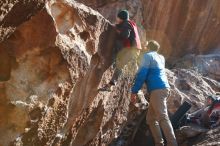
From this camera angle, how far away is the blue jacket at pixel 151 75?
23.8ft

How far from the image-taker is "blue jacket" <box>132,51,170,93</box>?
7258 millimetres

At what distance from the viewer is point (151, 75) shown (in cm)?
734

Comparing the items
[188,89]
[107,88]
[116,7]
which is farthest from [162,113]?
[116,7]

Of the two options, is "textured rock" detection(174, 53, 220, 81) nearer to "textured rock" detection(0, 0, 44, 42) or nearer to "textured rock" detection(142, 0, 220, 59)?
"textured rock" detection(142, 0, 220, 59)

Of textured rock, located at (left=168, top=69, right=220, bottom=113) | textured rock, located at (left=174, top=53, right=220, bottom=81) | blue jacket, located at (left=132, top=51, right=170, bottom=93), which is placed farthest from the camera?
textured rock, located at (left=174, top=53, right=220, bottom=81)

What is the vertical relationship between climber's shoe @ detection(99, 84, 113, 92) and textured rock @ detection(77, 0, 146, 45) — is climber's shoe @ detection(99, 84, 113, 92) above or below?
below

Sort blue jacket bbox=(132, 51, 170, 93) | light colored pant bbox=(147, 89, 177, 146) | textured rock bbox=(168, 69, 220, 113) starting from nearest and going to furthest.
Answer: light colored pant bbox=(147, 89, 177, 146) < blue jacket bbox=(132, 51, 170, 93) < textured rock bbox=(168, 69, 220, 113)

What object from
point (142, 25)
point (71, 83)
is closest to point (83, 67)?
point (71, 83)

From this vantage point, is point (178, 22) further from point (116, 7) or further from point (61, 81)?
point (61, 81)

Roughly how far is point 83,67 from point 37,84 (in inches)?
33.3

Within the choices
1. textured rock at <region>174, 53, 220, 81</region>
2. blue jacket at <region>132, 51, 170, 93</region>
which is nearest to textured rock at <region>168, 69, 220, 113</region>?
textured rock at <region>174, 53, 220, 81</region>

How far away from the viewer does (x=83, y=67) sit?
616 cm

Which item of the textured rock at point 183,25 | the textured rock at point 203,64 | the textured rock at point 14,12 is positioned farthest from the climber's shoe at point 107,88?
the textured rock at point 183,25

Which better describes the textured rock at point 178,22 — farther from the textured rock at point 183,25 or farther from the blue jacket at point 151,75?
the blue jacket at point 151,75
